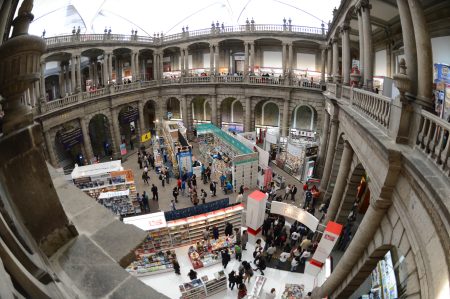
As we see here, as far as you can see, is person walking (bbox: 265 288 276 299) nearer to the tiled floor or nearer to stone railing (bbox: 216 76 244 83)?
the tiled floor

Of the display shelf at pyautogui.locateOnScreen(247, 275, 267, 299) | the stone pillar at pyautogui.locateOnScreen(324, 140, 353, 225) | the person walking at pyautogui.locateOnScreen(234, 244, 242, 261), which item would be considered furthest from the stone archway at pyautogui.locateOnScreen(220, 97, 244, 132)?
the display shelf at pyautogui.locateOnScreen(247, 275, 267, 299)

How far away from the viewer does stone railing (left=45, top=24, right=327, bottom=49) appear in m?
21.1

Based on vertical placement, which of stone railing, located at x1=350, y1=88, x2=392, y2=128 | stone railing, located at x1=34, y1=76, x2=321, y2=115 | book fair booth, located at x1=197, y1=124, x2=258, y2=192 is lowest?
book fair booth, located at x1=197, y1=124, x2=258, y2=192

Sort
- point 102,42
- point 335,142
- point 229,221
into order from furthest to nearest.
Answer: point 102,42 → point 335,142 → point 229,221

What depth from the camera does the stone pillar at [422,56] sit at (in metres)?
5.41

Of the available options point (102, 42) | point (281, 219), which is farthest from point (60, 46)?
point (281, 219)

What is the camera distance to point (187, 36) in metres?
27.6

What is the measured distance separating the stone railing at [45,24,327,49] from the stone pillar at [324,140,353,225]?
14855 millimetres

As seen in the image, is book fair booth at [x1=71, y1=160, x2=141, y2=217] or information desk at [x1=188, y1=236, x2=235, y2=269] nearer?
information desk at [x1=188, y1=236, x2=235, y2=269]

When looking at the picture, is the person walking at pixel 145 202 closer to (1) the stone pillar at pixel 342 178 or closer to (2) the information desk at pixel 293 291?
(2) the information desk at pixel 293 291

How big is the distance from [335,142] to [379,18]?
670 cm

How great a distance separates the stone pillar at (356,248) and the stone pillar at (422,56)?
242 cm

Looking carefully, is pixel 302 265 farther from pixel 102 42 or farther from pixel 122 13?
pixel 122 13

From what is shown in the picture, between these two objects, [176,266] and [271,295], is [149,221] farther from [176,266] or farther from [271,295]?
[271,295]
